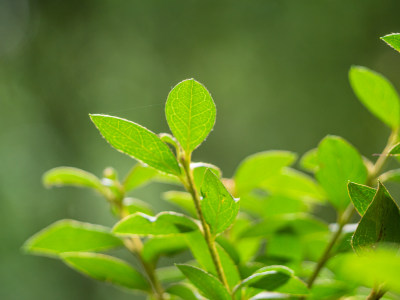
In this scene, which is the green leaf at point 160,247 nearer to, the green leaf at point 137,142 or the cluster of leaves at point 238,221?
the cluster of leaves at point 238,221

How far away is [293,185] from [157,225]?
269 mm

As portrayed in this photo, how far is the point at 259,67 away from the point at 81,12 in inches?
67.5

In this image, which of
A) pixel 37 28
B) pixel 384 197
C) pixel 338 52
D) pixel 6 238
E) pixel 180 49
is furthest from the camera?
pixel 37 28

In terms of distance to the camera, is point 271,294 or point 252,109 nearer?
point 271,294

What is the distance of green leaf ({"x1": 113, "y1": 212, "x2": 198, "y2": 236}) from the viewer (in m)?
0.36

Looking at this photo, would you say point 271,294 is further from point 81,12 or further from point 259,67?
point 81,12

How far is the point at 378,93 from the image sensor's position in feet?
1.49

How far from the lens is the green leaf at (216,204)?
0.31 meters

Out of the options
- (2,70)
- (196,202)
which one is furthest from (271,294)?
(2,70)

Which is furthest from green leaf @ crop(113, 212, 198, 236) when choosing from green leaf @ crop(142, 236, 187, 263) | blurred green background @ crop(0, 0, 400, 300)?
blurred green background @ crop(0, 0, 400, 300)

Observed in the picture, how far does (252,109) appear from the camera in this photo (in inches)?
121

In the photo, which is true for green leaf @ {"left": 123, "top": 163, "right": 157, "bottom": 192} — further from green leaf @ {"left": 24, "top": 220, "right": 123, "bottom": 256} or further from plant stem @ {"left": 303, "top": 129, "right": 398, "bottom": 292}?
plant stem @ {"left": 303, "top": 129, "right": 398, "bottom": 292}

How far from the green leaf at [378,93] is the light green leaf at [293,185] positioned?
138 millimetres

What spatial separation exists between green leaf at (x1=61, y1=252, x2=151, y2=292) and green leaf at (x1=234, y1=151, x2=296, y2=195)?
6.4 inches
